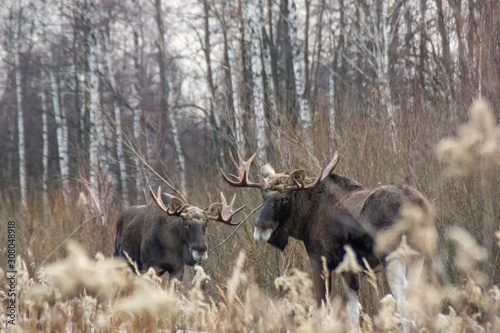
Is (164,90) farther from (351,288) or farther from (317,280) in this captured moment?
(351,288)

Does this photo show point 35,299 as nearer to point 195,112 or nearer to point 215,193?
point 215,193

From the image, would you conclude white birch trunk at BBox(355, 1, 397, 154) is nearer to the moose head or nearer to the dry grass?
the dry grass

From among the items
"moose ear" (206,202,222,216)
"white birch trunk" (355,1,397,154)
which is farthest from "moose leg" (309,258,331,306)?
"white birch trunk" (355,1,397,154)

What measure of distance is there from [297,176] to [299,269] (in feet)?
5.50

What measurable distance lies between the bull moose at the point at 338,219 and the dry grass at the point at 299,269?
0.24 metres

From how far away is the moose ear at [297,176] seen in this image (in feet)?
18.6

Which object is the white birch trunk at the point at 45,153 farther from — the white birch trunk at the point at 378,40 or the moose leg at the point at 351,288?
the moose leg at the point at 351,288

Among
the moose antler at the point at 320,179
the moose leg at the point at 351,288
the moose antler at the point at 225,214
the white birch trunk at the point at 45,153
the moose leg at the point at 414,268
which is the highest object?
the white birch trunk at the point at 45,153

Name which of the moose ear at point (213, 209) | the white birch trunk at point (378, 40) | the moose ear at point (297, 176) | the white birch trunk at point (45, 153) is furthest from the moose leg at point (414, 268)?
the white birch trunk at point (45, 153)

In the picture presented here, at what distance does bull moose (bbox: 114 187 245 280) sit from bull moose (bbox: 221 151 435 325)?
4.27ft

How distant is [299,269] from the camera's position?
23.0ft

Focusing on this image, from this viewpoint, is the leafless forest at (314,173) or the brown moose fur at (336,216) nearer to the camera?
the leafless forest at (314,173)

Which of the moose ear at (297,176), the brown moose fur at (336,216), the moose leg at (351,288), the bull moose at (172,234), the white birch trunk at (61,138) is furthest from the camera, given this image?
the white birch trunk at (61,138)

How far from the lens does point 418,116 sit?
6883mm
